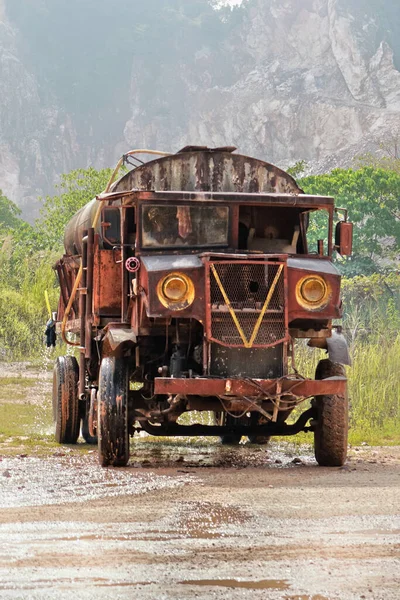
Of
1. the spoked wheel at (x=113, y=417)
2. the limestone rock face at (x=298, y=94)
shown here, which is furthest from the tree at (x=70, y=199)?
the limestone rock face at (x=298, y=94)

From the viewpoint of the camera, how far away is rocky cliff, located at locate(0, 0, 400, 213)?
85.9 m

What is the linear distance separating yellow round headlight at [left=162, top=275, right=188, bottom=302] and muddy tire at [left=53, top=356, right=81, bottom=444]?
13.9 ft

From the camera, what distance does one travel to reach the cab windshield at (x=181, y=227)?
1096 centimetres

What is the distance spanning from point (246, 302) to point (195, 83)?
9583 centimetres

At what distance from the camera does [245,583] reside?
17.8 ft

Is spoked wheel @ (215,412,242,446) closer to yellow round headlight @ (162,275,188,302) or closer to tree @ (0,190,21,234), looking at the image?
yellow round headlight @ (162,275,188,302)

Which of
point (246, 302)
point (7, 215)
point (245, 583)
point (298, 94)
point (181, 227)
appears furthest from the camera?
point (298, 94)

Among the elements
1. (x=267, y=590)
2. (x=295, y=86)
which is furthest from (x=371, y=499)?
(x=295, y=86)

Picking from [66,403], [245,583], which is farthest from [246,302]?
[245,583]

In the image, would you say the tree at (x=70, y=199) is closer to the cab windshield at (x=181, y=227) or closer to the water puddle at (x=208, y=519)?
the cab windshield at (x=181, y=227)

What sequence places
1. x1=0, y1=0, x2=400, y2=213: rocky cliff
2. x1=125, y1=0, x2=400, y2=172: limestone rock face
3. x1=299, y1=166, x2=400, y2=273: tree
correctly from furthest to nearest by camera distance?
x1=0, y1=0, x2=400, y2=213: rocky cliff < x1=125, y1=0, x2=400, y2=172: limestone rock face < x1=299, y1=166, x2=400, y2=273: tree

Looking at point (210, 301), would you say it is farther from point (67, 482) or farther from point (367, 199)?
point (367, 199)

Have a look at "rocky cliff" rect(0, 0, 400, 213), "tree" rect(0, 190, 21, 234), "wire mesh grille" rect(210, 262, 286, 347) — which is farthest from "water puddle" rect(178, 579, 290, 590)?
"rocky cliff" rect(0, 0, 400, 213)

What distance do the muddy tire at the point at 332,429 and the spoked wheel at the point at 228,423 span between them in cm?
94
